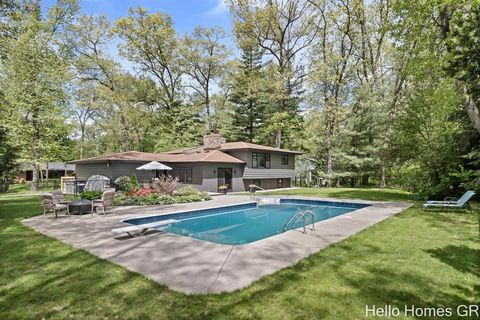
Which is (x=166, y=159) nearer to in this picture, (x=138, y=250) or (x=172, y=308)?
(x=138, y=250)

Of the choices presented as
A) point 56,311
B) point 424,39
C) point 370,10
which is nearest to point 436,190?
point 424,39

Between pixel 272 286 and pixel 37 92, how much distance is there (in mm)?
21126

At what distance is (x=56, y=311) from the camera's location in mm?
3551

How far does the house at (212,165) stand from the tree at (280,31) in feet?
15.7

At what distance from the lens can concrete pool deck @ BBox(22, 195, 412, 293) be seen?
4.49 m

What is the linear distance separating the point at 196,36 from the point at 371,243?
2965 cm

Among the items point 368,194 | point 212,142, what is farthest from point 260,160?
point 368,194

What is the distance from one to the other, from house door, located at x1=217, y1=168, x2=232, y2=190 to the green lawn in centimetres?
1558

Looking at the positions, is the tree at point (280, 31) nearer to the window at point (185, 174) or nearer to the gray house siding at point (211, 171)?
the gray house siding at point (211, 171)

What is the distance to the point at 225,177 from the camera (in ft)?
72.4

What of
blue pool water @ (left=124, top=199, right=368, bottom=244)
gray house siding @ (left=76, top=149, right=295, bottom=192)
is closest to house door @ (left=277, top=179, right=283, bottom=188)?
gray house siding @ (left=76, top=149, right=295, bottom=192)

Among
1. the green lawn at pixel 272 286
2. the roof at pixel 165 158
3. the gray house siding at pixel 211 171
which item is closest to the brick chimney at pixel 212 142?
the roof at pixel 165 158

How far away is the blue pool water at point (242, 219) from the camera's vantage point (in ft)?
31.6

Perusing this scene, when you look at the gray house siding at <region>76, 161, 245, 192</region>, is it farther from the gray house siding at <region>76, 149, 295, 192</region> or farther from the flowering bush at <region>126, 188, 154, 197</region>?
the flowering bush at <region>126, 188, 154, 197</region>
